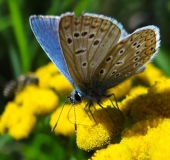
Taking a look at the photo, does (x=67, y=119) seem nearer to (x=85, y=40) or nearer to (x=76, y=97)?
(x=76, y=97)

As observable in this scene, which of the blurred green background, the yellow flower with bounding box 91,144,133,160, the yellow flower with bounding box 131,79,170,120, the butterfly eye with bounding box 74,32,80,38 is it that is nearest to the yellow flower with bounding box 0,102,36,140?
the blurred green background

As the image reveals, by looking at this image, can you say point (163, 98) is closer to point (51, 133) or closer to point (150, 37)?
point (150, 37)

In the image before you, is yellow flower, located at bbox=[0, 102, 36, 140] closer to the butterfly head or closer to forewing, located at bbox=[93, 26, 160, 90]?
the butterfly head

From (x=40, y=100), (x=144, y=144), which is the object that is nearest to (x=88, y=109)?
(x=144, y=144)

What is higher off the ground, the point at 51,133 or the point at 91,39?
the point at 91,39

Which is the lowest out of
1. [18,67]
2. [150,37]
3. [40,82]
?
[18,67]

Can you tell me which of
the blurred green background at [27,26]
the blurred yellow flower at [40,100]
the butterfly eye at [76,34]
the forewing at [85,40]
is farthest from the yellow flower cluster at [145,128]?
the blurred green background at [27,26]

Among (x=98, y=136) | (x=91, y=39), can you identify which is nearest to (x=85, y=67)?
(x=91, y=39)
